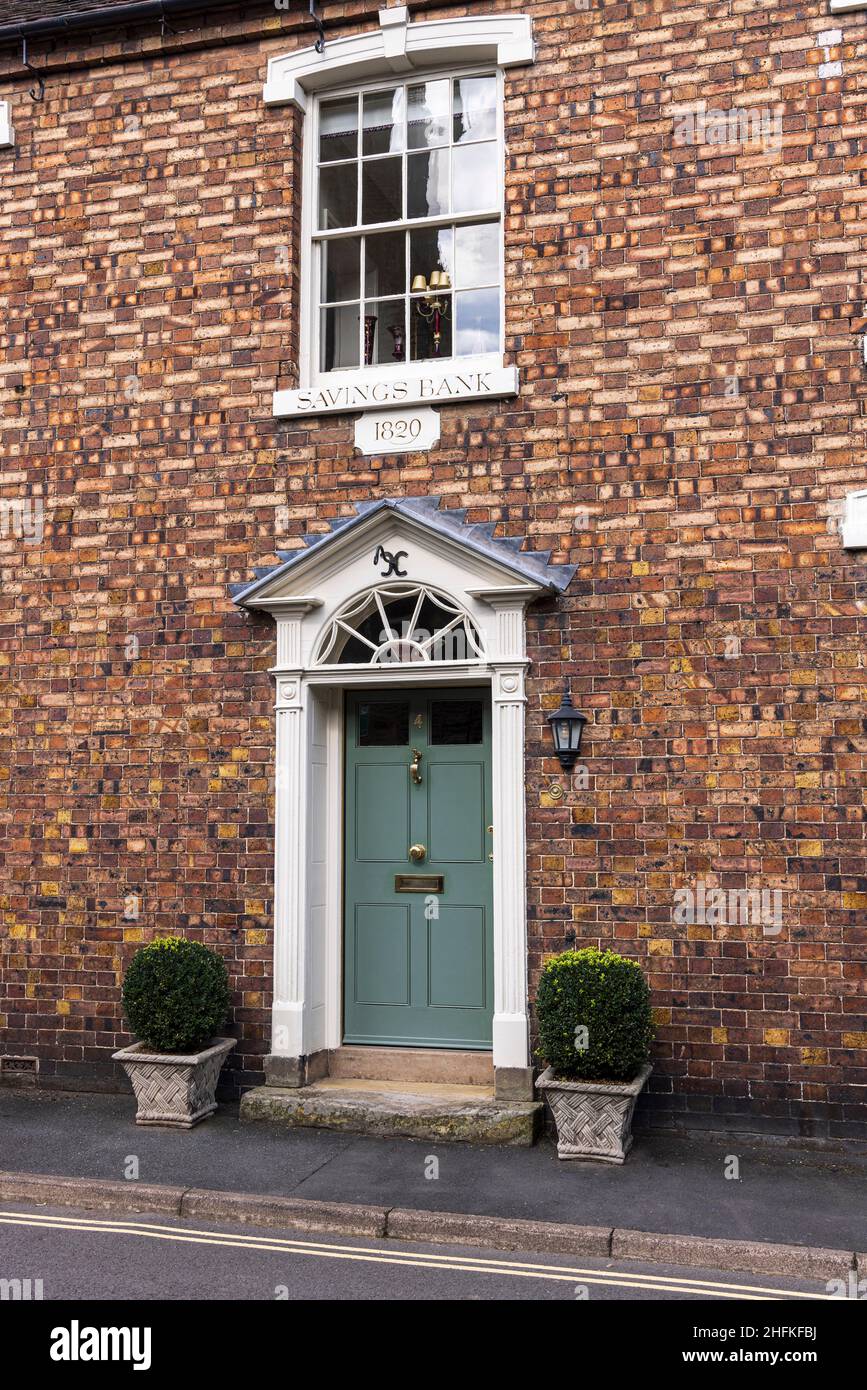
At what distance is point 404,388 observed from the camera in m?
7.70

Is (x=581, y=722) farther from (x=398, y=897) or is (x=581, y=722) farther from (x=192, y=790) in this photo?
(x=192, y=790)

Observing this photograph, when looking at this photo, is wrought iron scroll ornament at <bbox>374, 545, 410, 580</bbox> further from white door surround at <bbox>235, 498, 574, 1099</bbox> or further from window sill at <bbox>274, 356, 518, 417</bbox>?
window sill at <bbox>274, 356, 518, 417</bbox>

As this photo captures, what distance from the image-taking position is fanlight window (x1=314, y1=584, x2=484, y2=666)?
7.55m

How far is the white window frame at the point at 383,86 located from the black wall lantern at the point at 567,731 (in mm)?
2033

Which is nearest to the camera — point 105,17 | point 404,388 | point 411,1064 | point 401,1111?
point 401,1111

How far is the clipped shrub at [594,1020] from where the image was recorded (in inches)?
251

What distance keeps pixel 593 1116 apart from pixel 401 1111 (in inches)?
46.4

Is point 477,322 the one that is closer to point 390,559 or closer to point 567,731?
point 390,559

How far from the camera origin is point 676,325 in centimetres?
728

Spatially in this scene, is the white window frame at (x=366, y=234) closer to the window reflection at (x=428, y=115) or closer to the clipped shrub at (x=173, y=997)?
the window reflection at (x=428, y=115)

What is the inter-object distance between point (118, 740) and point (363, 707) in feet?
5.41

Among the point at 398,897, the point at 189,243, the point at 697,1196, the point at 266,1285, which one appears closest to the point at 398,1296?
the point at 266,1285

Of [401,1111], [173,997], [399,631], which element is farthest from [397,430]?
[401,1111]

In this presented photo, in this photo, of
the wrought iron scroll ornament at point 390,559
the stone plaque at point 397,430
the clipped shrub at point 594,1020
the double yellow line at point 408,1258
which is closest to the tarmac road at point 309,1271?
the double yellow line at point 408,1258
